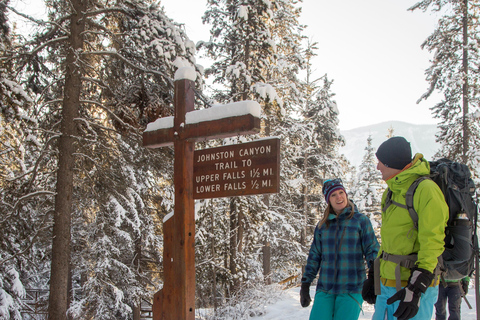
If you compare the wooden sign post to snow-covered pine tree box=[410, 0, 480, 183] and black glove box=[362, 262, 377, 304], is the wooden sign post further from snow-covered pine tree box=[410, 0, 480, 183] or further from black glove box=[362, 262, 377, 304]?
snow-covered pine tree box=[410, 0, 480, 183]

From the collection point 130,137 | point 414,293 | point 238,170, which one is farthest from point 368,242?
point 130,137

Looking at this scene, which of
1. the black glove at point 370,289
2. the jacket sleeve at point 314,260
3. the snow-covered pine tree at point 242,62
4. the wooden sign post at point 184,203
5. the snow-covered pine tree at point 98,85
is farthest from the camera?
the snow-covered pine tree at point 242,62

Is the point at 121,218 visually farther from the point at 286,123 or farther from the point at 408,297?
the point at 408,297

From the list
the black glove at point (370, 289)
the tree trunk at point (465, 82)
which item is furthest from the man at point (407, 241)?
the tree trunk at point (465, 82)

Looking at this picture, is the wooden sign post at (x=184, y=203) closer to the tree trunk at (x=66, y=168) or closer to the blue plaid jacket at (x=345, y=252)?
the blue plaid jacket at (x=345, y=252)

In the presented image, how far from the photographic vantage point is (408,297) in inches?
106

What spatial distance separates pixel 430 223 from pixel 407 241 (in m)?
0.30

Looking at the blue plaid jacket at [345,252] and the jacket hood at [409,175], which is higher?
the jacket hood at [409,175]

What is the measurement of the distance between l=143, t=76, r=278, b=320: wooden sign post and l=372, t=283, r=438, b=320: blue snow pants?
2356mm

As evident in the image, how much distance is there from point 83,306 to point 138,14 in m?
9.73

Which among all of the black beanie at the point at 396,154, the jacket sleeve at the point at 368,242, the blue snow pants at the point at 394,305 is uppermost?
the black beanie at the point at 396,154

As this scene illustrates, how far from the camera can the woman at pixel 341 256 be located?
3.98 meters

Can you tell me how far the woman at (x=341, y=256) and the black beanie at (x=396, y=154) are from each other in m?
1.06

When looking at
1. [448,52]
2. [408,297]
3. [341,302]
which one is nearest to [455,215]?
[408,297]
